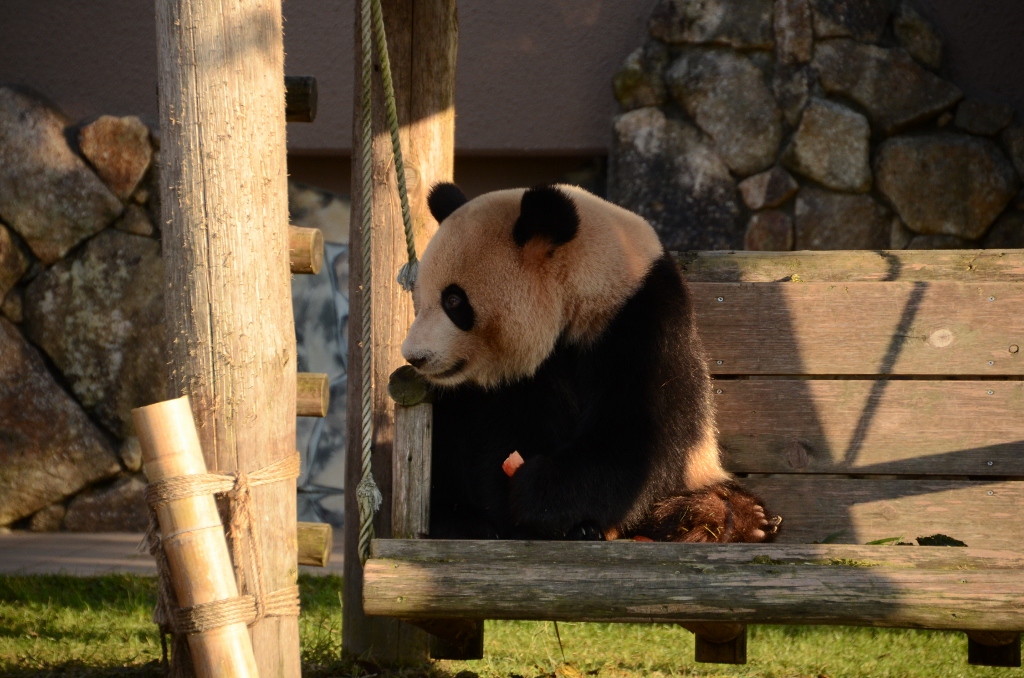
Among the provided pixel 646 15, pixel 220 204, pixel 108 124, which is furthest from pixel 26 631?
pixel 646 15

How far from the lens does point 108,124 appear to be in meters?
5.83

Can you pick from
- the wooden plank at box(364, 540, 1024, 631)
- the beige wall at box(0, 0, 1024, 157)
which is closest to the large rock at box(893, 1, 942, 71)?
the beige wall at box(0, 0, 1024, 157)

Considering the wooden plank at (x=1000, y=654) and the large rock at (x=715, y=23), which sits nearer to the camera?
the wooden plank at (x=1000, y=654)

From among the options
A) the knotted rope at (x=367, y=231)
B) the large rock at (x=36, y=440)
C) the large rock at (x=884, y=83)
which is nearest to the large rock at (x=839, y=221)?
the large rock at (x=884, y=83)

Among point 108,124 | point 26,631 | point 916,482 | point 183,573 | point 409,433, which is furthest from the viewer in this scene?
point 108,124

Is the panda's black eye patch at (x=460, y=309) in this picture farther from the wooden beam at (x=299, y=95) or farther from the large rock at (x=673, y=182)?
the large rock at (x=673, y=182)

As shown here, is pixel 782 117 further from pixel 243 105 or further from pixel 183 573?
pixel 183 573

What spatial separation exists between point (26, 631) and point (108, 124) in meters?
3.05

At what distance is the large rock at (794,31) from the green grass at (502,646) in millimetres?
3013

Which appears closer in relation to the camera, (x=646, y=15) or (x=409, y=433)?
(x=409, y=433)

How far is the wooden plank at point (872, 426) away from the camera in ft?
9.99

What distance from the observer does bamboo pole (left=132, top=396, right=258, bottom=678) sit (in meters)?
2.16

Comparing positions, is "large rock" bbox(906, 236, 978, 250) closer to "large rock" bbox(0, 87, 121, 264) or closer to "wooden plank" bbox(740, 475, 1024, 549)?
"wooden plank" bbox(740, 475, 1024, 549)

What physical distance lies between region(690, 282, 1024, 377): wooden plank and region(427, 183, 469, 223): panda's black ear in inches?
33.0
